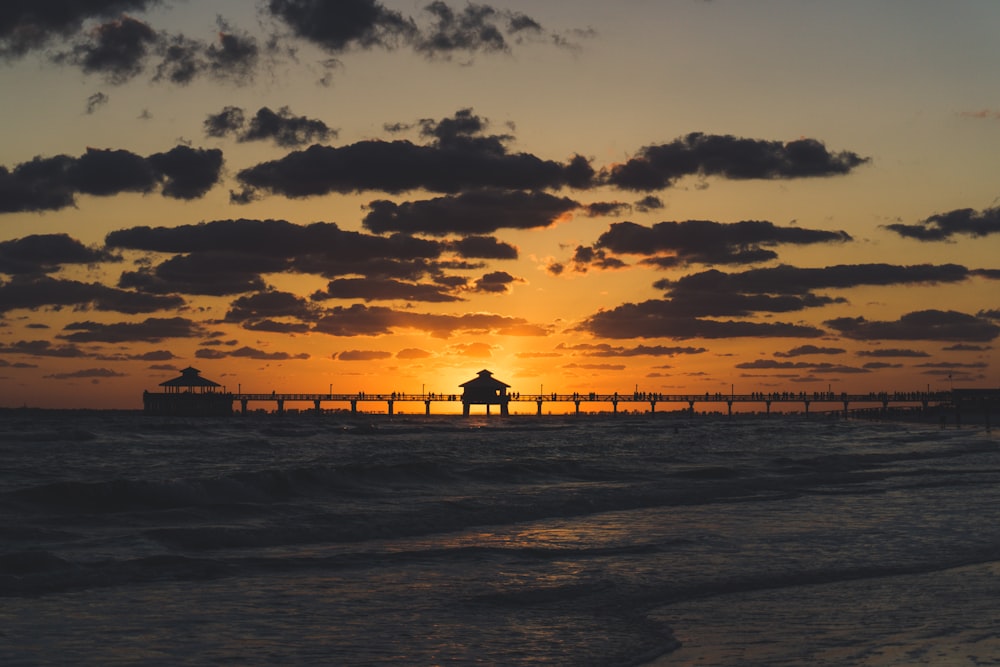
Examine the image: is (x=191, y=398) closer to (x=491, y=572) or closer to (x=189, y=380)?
(x=189, y=380)

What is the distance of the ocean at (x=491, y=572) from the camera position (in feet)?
34.1

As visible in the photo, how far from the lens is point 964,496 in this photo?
88.0 feet

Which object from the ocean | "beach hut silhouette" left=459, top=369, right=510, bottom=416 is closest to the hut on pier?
"beach hut silhouette" left=459, top=369, right=510, bottom=416

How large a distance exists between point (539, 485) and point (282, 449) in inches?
990

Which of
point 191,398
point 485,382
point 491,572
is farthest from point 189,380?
point 491,572

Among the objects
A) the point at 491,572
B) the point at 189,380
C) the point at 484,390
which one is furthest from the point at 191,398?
the point at 491,572

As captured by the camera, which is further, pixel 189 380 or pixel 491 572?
pixel 189 380

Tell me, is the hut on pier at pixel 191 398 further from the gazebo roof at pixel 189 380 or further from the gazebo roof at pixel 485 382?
the gazebo roof at pixel 485 382

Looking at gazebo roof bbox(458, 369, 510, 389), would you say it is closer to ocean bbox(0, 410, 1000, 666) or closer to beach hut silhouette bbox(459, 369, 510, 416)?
beach hut silhouette bbox(459, 369, 510, 416)

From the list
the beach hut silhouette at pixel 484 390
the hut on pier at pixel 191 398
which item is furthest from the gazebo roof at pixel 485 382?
the hut on pier at pixel 191 398

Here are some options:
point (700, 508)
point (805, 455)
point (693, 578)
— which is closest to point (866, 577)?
point (693, 578)

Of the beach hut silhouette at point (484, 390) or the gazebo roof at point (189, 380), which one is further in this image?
the beach hut silhouette at point (484, 390)

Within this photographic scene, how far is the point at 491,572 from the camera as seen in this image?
15109mm

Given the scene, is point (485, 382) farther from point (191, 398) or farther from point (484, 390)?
point (191, 398)
